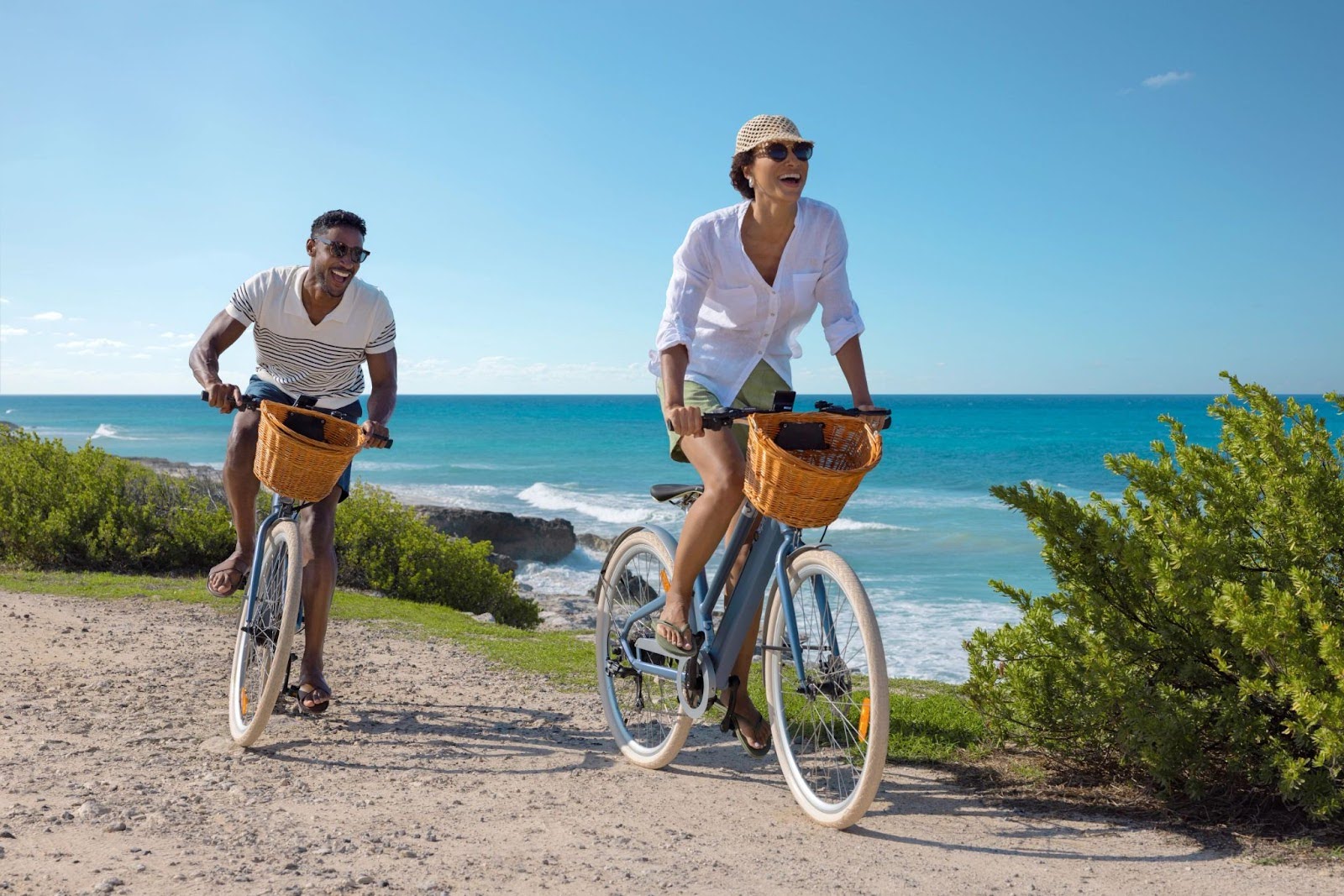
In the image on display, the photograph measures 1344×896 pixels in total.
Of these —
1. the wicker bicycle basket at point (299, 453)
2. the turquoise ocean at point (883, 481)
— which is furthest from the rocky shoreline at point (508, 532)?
the wicker bicycle basket at point (299, 453)

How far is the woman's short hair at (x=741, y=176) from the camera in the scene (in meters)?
4.03

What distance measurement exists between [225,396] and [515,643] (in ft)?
10.3

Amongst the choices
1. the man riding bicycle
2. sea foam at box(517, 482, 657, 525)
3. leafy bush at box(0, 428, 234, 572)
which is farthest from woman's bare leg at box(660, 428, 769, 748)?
sea foam at box(517, 482, 657, 525)

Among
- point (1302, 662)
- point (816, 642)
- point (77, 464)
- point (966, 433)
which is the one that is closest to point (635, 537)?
point (816, 642)

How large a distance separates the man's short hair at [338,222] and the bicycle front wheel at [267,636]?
4.32 feet

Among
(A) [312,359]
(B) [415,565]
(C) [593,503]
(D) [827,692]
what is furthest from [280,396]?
(C) [593,503]

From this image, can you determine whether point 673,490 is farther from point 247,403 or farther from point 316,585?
point 247,403

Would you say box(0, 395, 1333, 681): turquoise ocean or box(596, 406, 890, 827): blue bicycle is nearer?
box(596, 406, 890, 827): blue bicycle

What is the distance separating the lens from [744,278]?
4000mm

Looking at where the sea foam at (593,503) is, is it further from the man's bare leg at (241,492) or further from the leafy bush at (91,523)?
the man's bare leg at (241,492)

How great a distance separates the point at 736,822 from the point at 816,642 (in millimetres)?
693

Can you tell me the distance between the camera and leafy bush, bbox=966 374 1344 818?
3527mm

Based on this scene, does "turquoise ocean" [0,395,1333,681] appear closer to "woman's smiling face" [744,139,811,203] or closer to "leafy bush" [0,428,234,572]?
"woman's smiling face" [744,139,811,203]

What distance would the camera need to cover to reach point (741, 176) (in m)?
4.14
